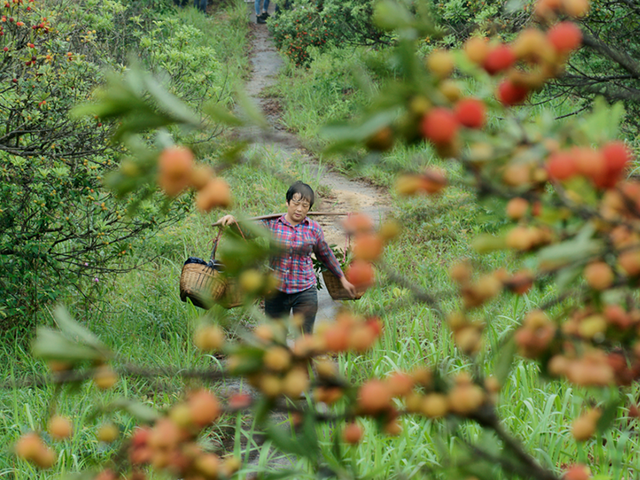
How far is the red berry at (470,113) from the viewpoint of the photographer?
0.46m

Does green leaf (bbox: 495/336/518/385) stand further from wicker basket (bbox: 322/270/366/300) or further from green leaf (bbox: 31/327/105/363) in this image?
wicker basket (bbox: 322/270/366/300)

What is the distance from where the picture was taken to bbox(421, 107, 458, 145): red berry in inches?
17.6

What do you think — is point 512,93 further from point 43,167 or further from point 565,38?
point 43,167

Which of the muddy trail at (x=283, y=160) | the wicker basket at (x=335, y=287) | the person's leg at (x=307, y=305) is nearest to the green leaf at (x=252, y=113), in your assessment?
the muddy trail at (x=283, y=160)

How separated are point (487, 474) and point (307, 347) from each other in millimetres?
240

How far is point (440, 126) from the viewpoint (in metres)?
0.45

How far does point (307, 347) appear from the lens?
1.73ft

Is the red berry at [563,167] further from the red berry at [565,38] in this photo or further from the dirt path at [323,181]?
the dirt path at [323,181]

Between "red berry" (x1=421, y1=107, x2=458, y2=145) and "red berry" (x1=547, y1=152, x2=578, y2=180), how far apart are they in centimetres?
9

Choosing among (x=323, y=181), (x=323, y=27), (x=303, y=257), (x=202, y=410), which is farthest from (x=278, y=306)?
(x=323, y=27)

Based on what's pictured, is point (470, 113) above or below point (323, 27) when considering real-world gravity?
above

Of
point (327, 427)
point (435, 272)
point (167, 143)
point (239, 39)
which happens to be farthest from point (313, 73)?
point (167, 143)

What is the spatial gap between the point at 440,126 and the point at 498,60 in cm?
11

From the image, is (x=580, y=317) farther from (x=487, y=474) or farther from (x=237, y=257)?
(x=237, y=257)
